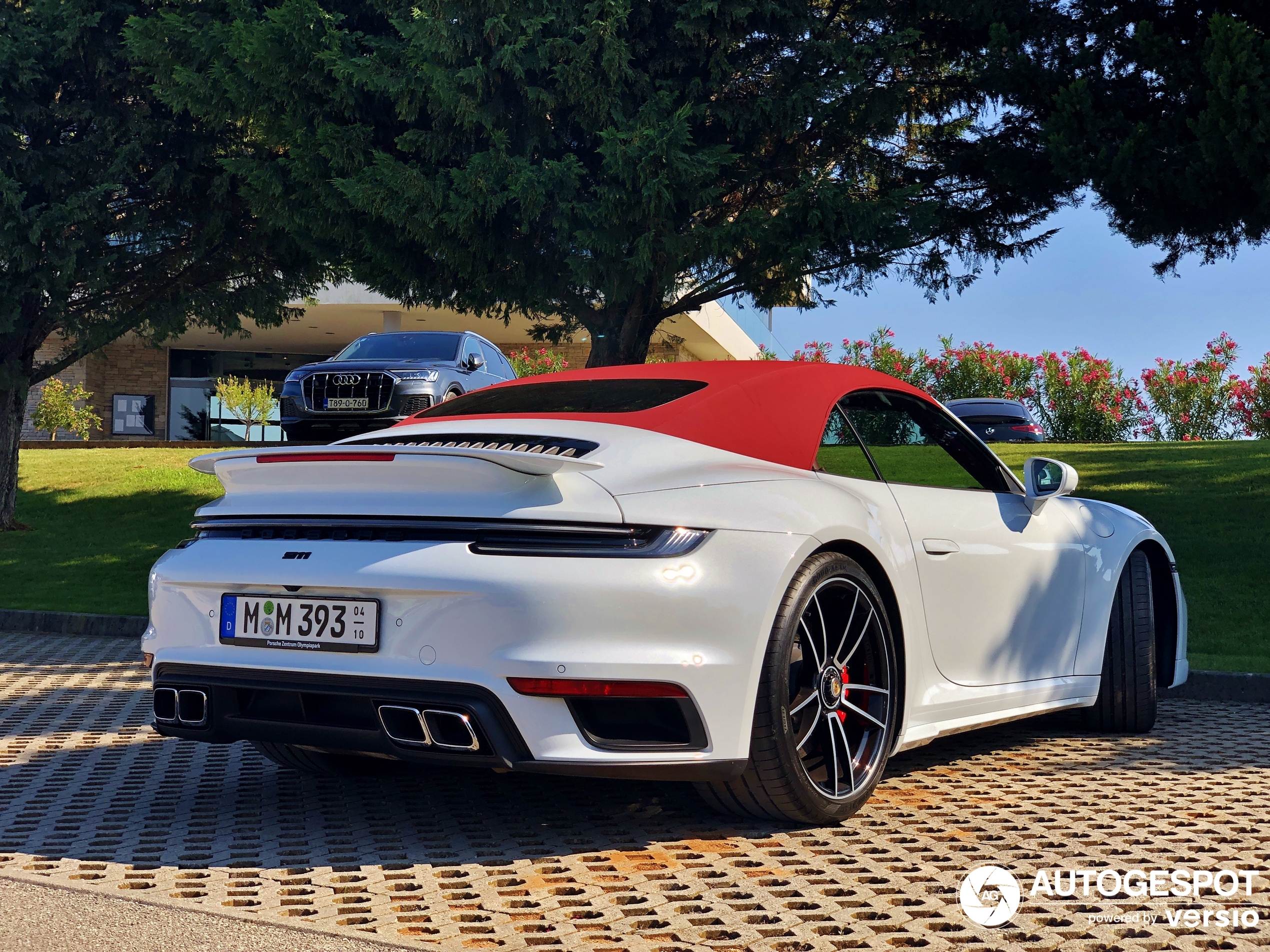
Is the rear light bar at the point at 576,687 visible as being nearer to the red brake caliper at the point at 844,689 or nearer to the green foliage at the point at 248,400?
the red brake caliper at the point at 844,689

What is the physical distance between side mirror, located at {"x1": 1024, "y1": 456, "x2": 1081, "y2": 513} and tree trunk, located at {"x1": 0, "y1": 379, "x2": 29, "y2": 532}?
14.2 meters

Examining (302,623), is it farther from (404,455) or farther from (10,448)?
(10,448)

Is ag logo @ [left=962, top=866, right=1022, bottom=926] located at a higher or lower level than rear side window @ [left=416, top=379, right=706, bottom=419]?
lower

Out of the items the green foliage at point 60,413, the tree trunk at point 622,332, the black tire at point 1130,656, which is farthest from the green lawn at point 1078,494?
the green foliage at point 60,413

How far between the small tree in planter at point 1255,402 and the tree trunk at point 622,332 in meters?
15.7

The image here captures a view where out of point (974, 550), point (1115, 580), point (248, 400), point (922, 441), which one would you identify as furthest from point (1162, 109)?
point (248, 400)

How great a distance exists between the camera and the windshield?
1488cm

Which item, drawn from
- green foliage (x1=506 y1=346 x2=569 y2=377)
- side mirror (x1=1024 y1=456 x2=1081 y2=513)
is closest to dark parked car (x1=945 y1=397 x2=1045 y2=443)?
side mirror (x1=1024 y1=456 x2=1081 y2=513)

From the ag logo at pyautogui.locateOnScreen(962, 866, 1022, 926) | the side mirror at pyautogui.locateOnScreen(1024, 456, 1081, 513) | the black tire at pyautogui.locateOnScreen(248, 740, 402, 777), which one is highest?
the side mirror at pyautogui.locateOnScreen(1024, 456, 1081, 513)

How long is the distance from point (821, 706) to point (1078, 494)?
37.7 feet

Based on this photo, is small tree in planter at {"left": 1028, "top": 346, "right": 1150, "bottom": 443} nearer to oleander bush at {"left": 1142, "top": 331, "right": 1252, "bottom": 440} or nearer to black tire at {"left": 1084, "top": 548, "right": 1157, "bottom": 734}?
oleander bush at {"left": 1142, "top": 331, "right": 1252, "bottom": 440}

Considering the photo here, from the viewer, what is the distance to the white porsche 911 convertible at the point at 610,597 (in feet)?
10.6

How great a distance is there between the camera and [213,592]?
12.0ft

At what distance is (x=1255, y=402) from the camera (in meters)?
23.7
